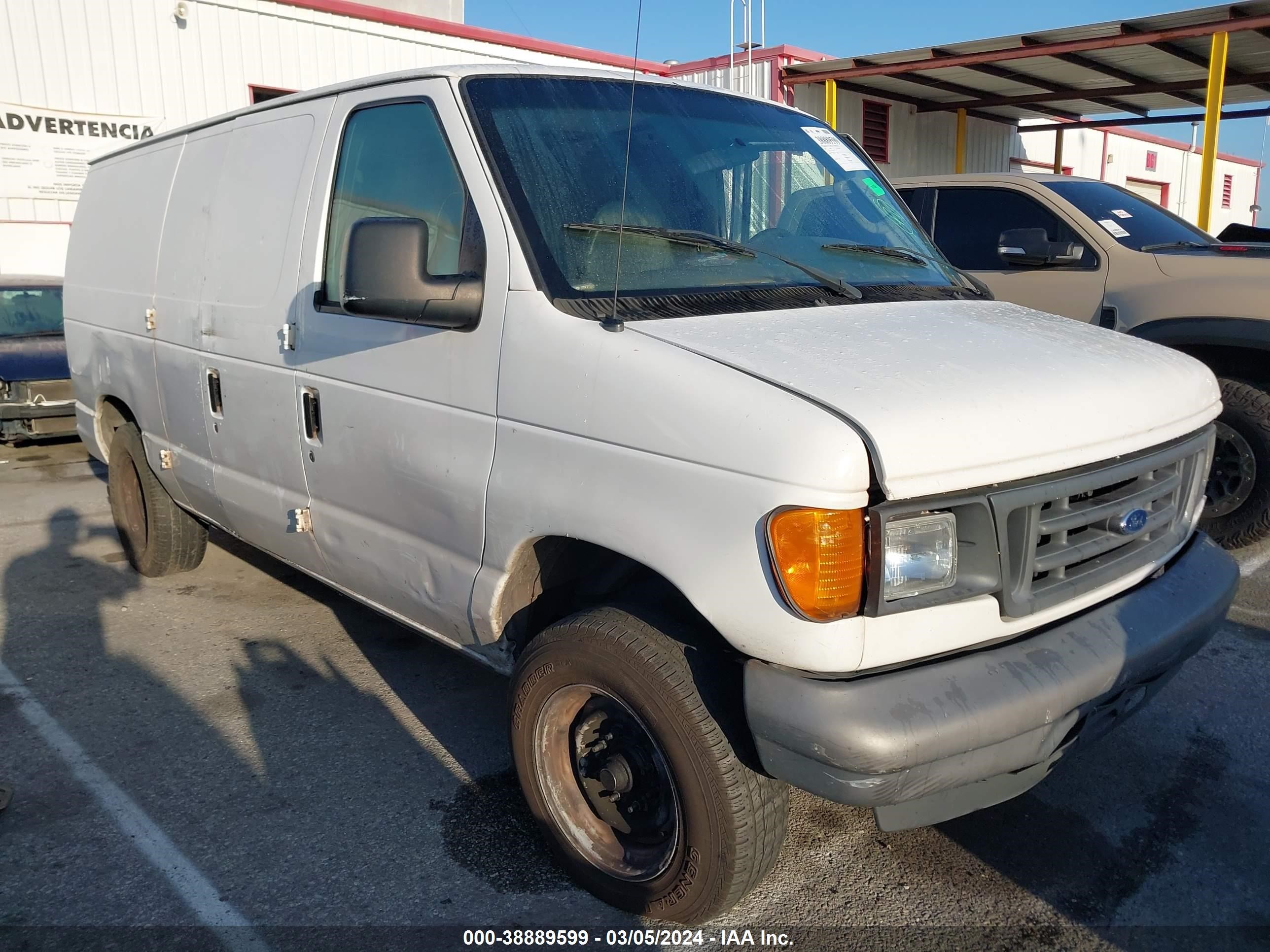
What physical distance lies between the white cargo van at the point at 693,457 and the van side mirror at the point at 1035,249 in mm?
2109

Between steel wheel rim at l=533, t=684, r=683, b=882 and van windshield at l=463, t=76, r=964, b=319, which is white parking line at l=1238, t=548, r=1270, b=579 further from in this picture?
steel wheel rim at l=533, t=684, r=683, b=882

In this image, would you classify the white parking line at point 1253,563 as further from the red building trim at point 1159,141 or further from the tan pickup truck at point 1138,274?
the red building trim at point 1159,141

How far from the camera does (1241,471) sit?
521 cm

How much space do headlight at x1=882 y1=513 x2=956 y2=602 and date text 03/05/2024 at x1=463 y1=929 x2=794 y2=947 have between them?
3.50 feet

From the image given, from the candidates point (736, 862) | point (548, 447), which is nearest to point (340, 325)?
point (548, 447)

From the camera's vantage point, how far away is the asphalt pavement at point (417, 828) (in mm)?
2674

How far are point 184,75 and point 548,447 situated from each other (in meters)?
11.3

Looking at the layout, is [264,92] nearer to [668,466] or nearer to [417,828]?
[417,828]

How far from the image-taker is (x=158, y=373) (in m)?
4.56

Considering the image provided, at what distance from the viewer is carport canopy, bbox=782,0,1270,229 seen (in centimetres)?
1077

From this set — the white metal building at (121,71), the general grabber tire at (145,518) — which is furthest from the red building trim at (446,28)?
the general grabber tire at (145,518)

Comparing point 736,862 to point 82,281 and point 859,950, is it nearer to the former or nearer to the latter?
point 859,950

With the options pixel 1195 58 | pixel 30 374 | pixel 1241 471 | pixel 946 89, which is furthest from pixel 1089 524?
pixel 946 89

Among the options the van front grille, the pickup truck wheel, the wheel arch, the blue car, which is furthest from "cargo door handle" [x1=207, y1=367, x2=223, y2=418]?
the blue car
